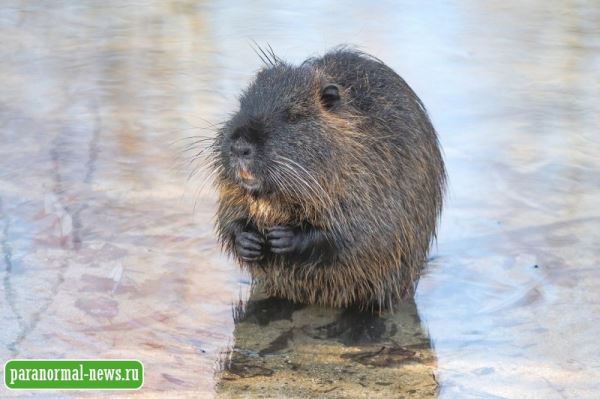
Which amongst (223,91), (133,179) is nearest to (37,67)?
(223,91)

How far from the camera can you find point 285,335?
4.35 metres

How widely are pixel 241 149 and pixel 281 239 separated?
16.8 inches

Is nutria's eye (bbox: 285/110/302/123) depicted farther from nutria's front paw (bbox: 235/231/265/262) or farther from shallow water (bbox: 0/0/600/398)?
shallow water (bbox: 0/0/600/398)

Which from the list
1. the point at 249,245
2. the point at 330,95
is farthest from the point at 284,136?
the point at 249,245

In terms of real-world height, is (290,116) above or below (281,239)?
above

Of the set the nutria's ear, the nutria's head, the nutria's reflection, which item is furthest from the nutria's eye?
the nutria's reflection

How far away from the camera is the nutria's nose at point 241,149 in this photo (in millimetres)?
4133

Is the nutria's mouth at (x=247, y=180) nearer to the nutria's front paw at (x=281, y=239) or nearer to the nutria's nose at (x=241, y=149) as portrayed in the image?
the nutria's nose at (x=241, y=149)

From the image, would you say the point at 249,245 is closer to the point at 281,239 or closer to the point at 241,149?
the point at 281,239

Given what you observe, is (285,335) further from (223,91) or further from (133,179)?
(223,91)

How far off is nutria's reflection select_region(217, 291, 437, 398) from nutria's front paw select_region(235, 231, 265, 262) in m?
0.25

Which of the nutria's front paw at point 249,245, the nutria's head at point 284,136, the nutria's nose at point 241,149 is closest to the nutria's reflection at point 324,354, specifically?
the nutria's front paw at point 249,245

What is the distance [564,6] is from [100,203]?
5.29 meters

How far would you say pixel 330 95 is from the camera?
175 inches
